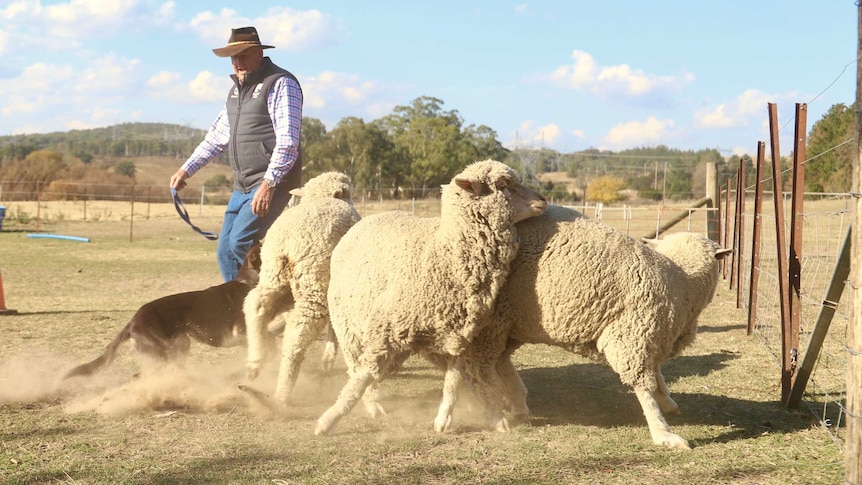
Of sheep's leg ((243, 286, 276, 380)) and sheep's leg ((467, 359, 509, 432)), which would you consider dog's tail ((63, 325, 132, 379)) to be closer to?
sheep's leg ((243, 286, 276, 380))

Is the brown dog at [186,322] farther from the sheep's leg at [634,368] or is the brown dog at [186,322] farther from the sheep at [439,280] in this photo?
the sheep's leg at [634,368]

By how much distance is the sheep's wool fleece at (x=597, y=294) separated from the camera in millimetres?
4582

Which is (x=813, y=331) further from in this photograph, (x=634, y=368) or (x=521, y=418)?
(x=521, y=418)

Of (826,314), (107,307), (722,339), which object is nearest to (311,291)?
(826,314)

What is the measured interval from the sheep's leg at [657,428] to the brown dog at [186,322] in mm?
3252

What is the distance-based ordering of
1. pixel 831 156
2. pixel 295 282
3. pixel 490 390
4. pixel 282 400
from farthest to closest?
pixel 831 156 < pixel 295 282 < pixel 282 400 < pixel 490 390

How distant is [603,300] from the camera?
15.1 ft

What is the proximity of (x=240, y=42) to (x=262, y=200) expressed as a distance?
4.54 ft

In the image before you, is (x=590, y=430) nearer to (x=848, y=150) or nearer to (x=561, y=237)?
(x=561, y=237)

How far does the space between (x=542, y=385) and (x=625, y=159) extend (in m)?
114

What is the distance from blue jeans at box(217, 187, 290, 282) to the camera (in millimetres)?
6195

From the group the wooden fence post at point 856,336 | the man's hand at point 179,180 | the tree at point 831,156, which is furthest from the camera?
the tree at point 831,156

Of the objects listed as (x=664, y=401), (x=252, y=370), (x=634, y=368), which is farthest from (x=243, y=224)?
(x=664, y=401)

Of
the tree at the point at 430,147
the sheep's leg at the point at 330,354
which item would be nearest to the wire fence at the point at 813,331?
the sheep's leg at the point at 330,354
